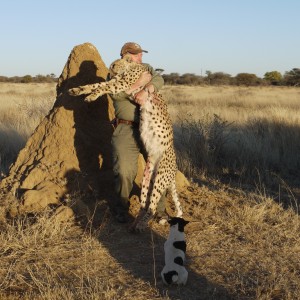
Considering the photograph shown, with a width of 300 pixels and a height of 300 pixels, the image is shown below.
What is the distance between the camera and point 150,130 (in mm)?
4926

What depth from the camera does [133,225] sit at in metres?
4.80

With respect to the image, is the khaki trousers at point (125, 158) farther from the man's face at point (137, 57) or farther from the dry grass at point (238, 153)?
the dry grass at point (238, 153)

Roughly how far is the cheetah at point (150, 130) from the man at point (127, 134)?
71 millimetres

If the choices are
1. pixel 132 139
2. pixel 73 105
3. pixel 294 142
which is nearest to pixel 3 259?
pixel 132 139

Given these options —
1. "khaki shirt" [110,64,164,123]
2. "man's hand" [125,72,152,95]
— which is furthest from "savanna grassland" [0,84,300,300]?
"man's hand" [125,72,152,95]

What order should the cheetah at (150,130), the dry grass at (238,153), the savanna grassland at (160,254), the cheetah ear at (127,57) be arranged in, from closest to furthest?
the savanna grassland at (160,254) < the cheetah at (150,130) < the cheetah ear at (127,57) < the dry grass at (238,153)

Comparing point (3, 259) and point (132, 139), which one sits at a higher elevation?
point (132, 139)

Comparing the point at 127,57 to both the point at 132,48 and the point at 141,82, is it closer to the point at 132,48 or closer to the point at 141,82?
the point at 132,48

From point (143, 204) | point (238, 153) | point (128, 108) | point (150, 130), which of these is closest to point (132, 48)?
point (128, 108)

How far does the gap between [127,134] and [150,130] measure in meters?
0.26

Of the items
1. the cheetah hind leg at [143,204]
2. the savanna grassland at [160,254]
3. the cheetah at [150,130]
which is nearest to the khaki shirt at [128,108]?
the cheetah at [150,130]

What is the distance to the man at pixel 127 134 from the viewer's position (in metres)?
4.96

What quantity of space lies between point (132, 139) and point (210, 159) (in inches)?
148

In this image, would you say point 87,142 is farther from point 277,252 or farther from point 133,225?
point 277,252
